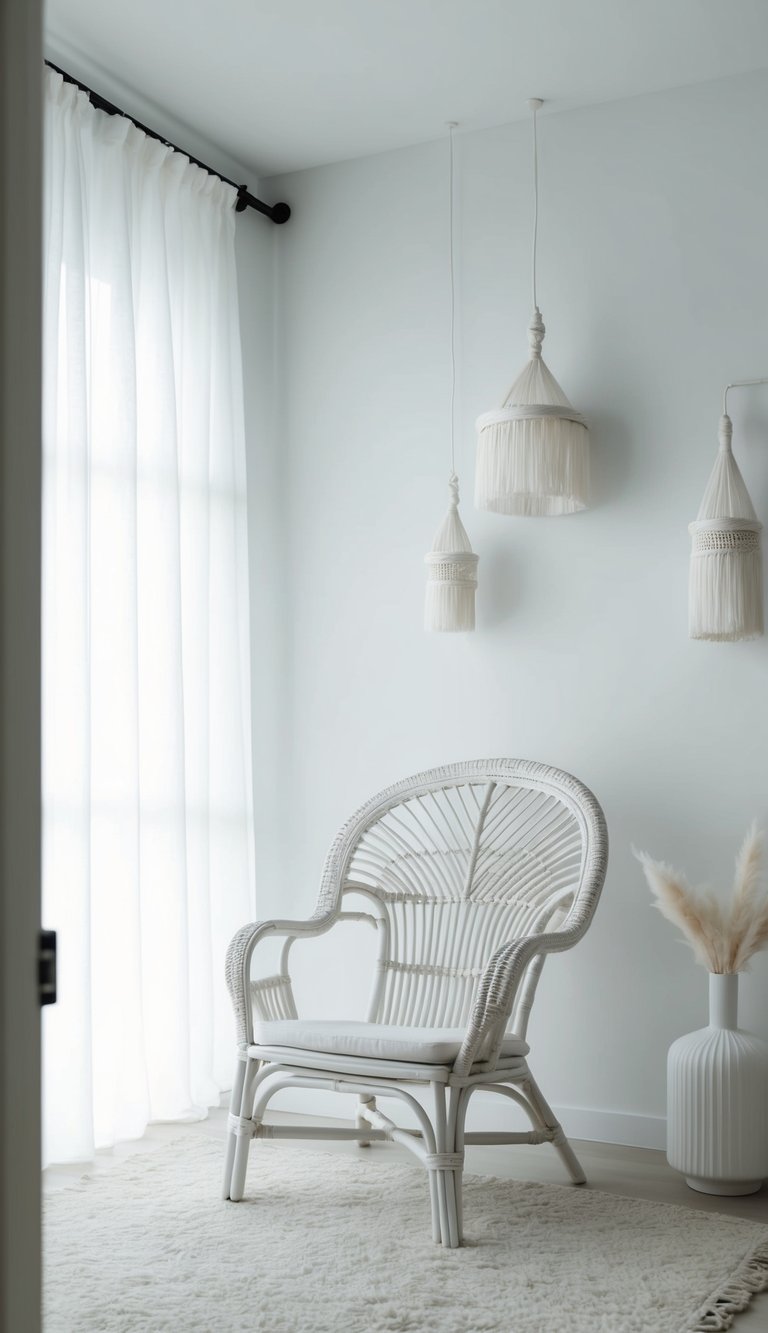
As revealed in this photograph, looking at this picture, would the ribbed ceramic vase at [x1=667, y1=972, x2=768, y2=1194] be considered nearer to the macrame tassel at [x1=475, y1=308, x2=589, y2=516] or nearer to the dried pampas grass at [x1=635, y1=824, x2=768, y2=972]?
the dried pampas grass at [x1=635, y1=824, x2=768, y2=972]

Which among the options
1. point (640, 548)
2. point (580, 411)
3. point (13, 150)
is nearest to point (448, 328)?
point (580, 411)

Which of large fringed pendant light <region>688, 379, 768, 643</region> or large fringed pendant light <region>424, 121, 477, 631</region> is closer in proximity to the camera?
large fringed pendant light <region>688, 379, 768, 643</region>

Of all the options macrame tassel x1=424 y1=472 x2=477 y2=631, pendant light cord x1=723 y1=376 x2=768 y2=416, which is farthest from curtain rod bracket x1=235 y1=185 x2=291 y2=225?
pendant light cord x1=723 y1=376 x2=768 y2=416

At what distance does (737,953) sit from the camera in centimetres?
278

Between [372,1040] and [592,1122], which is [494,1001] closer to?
[372,1040]

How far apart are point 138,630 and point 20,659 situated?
233 centimetres

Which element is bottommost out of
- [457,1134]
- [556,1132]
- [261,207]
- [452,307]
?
[556,1132]

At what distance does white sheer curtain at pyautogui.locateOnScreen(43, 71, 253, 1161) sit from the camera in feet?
9.60

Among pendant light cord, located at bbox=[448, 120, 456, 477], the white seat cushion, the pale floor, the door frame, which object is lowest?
the pale floor

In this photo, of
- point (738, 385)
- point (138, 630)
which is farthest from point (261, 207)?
point (738, 385)

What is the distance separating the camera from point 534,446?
312cm

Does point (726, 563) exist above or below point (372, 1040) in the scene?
above

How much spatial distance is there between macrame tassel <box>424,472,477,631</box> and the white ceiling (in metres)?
1.16

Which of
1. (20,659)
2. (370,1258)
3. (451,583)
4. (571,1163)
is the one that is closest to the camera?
(20,659)
